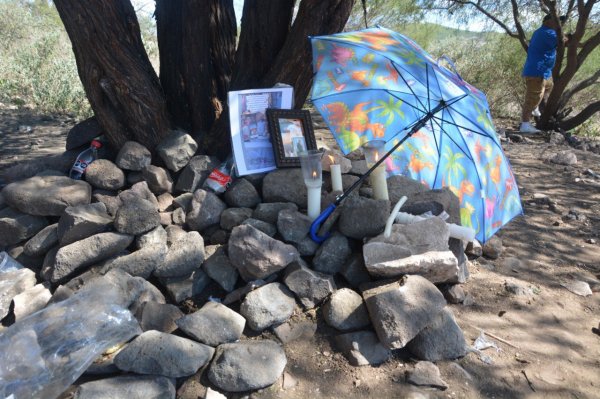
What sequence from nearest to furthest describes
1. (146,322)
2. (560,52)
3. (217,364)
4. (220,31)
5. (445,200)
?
1. (217,364)
2. (146,322)
3. (445,200)
4. (220,31)
5. (560,52)

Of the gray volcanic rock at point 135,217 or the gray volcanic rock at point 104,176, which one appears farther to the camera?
the gray volcanic rock at point 104,176

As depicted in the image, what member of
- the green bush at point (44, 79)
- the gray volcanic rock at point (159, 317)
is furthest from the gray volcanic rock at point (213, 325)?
the green bush at point (44, 79)

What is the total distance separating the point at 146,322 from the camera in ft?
6.32

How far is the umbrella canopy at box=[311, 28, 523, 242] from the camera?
104 inches

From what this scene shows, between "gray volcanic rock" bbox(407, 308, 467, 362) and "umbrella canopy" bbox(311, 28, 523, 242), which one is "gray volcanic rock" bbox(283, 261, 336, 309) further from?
"umbrella canopy" bbox(311, 28, 523, 242)

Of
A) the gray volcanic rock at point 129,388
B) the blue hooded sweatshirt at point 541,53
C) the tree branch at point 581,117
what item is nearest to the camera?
the gray volcanic rock at point 129,388

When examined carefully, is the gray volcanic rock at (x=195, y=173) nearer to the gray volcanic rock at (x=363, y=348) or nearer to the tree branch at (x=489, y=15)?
the gray volcanic rock at (x=363, y=348)

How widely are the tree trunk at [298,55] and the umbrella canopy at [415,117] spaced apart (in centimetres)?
19

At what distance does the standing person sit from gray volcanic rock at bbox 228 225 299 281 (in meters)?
6.29

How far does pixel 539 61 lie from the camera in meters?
6.83

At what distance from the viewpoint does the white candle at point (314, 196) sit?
2.38 meters

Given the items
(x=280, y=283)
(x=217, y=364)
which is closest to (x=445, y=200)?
(x=280, y=283)

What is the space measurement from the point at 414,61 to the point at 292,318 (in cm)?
163

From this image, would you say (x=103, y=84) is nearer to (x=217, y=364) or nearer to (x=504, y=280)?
(x=217, y=364)
